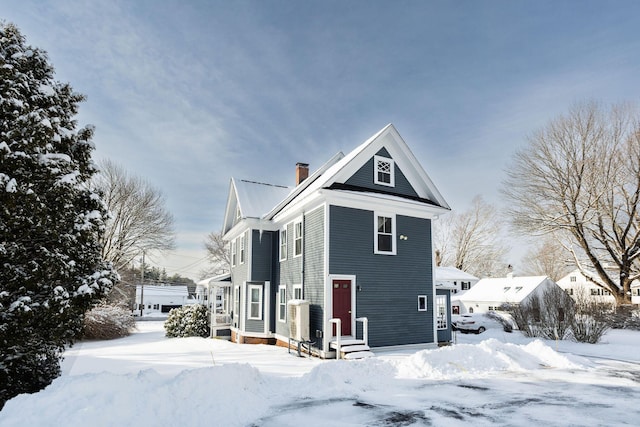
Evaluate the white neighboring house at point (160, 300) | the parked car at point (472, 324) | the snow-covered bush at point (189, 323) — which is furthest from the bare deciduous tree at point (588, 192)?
the white neighboring house at point (160, 300)

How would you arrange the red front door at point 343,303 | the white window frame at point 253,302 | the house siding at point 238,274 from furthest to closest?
the house siding at point 238,274, the white window frame at point 253,302, the red front door at point 343,303

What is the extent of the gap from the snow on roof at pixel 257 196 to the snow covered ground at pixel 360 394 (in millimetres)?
8942

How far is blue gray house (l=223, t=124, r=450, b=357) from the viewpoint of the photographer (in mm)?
13461

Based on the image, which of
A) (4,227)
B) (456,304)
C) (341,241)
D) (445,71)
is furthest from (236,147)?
(456,304)

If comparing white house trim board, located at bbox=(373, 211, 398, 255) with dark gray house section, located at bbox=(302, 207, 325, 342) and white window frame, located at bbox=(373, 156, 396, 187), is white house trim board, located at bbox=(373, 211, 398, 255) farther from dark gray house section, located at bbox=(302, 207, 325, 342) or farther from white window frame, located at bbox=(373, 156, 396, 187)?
dark gray house section, located at bbox=(302, 207, 325, 342)

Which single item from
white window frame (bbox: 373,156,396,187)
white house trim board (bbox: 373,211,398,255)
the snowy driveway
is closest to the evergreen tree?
the snowy driveway

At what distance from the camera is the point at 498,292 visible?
39.7 m

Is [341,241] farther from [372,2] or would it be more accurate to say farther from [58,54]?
[58,54]

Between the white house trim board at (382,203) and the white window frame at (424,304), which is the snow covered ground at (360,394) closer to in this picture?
the white window frame at (424,304)

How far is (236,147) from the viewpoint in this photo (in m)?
20.1

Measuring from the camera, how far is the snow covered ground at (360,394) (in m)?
6.45

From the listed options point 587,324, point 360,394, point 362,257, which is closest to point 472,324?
point 587,324

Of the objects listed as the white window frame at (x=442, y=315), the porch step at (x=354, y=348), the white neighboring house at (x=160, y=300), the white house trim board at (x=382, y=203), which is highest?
the white house trim board at (x=382, y=203)

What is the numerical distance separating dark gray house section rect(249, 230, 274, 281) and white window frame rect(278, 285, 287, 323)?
4.85 feet
